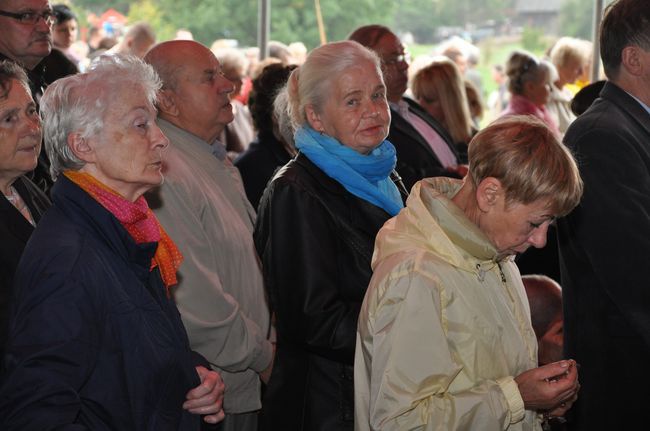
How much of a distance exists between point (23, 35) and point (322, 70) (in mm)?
1409

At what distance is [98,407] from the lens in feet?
6.44

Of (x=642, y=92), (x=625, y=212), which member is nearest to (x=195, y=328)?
(x=625, y=212)

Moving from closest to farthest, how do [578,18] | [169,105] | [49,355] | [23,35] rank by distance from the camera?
[49,355], [169,105], [23,35], [578,18]

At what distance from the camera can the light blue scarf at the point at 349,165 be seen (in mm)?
2734

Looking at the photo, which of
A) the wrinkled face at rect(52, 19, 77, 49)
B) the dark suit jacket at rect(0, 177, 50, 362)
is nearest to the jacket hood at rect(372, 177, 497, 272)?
the dark suit jacket at rect(0, 177, 50, 362)

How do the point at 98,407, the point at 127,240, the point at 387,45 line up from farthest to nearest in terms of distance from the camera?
the point at 387,45
the point at 127,240
the point at 98,407

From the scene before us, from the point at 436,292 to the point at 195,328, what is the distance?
43.6 inches

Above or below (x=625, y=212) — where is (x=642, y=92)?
above

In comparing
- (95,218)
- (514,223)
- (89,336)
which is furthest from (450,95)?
(89,336)

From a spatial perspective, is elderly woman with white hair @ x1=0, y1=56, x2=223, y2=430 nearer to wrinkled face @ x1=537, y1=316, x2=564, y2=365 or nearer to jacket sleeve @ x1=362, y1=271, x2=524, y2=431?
jacket sleeve @ x1=362, y1=271, x2=524, y2=431

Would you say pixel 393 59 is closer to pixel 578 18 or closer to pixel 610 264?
pixel 610 264

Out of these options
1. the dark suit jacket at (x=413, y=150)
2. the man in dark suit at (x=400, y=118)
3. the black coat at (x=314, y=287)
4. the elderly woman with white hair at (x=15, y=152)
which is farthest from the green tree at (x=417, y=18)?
the elderly woman with white hair at (x=15, y=152)

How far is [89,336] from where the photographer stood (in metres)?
1.93

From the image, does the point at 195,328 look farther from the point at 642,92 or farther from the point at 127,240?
the point at 642,92
